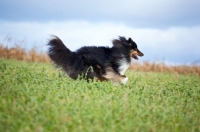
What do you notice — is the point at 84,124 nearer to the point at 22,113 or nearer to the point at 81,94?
the point at 22,113

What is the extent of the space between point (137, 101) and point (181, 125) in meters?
1.32

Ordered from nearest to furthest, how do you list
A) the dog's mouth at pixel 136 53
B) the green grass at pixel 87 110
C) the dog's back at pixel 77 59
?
the green grass at pixel 87 110 → the dog's back at pixel 77 59 → the dog's mouth at pixel 136 53

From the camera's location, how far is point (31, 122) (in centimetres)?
493

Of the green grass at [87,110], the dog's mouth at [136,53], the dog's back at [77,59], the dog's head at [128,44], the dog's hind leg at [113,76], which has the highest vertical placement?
the dog's head at [128,44]

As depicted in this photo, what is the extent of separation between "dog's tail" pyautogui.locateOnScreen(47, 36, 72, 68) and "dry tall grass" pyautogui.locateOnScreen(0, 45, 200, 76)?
979 cm

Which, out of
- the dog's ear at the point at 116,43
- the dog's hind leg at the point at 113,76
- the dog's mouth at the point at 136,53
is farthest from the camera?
the dog's mouth at the point at 136,53

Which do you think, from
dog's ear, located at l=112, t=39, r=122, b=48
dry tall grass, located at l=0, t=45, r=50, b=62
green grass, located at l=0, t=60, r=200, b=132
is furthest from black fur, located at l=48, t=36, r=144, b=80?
dry tall grass, located at l=0, t=45, r=50, b=62

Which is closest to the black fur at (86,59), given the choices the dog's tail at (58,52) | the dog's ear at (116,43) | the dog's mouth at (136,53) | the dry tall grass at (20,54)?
the dog's tail at (58,52)

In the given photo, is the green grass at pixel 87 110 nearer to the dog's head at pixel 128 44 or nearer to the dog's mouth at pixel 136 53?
the dog's head at pixel 128 44

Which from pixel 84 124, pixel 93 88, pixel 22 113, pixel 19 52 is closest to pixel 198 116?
pixel 93 88

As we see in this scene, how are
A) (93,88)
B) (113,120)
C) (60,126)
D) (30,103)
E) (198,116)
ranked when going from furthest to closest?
(93,88) < (198,116) < (30,103) < (113,120) < (60,126)

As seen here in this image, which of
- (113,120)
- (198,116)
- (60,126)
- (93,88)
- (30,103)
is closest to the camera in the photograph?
(60,126)

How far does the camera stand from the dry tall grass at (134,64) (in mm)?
19609

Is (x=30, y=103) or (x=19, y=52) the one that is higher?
(x=19, y=52)
